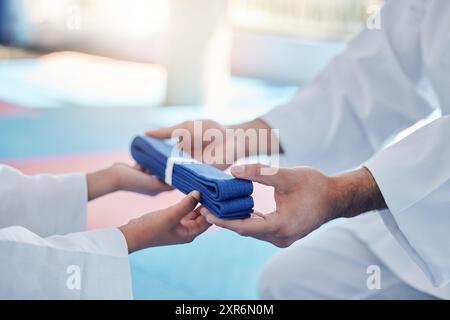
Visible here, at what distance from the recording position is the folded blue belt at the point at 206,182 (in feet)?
4.51

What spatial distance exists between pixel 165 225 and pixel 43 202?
0.47 metres

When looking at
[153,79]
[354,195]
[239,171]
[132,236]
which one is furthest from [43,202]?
[153,79]

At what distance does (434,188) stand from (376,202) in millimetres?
143

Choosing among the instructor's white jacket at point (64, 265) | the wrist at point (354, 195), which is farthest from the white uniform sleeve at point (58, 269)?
the wrist at point (354, 195)

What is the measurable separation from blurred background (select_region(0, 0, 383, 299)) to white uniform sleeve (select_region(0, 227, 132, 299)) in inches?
15.5

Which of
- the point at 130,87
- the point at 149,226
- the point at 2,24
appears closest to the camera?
the point at 149,226

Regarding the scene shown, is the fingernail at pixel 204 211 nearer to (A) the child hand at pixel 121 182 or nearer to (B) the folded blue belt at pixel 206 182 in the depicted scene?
(B) the folded blue belt at pixel 206 182

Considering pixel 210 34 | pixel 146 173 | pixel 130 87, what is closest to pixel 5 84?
pixel 130 87

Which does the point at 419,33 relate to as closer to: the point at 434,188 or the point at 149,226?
the point at 434,188

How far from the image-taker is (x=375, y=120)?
214 cm

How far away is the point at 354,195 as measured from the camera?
152 centimetres

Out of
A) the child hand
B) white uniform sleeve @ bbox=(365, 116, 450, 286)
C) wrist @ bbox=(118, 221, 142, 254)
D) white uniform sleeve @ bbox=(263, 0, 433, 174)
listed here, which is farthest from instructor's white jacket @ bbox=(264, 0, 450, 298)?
wrist @ bbox=(118, 221, 142, 254)

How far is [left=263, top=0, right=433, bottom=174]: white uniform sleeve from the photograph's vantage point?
2.09 meters
